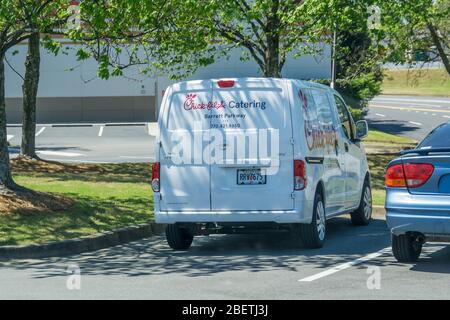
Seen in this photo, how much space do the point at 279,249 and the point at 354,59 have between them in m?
25.5

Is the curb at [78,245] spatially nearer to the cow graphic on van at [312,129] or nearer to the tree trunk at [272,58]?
the cow graphic on van at [312,129]

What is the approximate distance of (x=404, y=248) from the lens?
11.4 metres

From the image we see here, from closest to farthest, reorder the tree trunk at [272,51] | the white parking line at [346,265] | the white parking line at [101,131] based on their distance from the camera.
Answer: the white parking line at [346,265] → the tree trunk at [272,51] → the white parking line at [101,131]

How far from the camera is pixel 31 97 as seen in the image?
2384cm

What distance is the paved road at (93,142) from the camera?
3222cm

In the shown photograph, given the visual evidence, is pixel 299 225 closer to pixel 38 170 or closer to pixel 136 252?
pixel 136 252

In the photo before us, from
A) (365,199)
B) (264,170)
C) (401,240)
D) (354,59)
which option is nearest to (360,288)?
(401,240)

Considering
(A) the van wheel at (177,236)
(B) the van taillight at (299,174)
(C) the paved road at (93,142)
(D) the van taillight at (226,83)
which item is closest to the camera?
(B) the van taillight at (299,174)

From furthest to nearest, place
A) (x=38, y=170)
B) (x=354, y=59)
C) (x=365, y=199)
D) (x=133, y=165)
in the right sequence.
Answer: (x=354, y=59), (x=133, y=165), (x=38, y=170), (x=365, y=199)

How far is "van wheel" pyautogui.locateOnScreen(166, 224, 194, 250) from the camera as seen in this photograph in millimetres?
13312

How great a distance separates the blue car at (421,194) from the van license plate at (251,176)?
6.69ft

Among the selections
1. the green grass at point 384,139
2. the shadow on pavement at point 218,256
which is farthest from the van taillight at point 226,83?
the green grass at point 384,139

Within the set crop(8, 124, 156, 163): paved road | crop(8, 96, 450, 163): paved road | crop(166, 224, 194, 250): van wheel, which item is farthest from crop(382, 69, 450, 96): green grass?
crop(166, 224, 194, 250): van wheel
